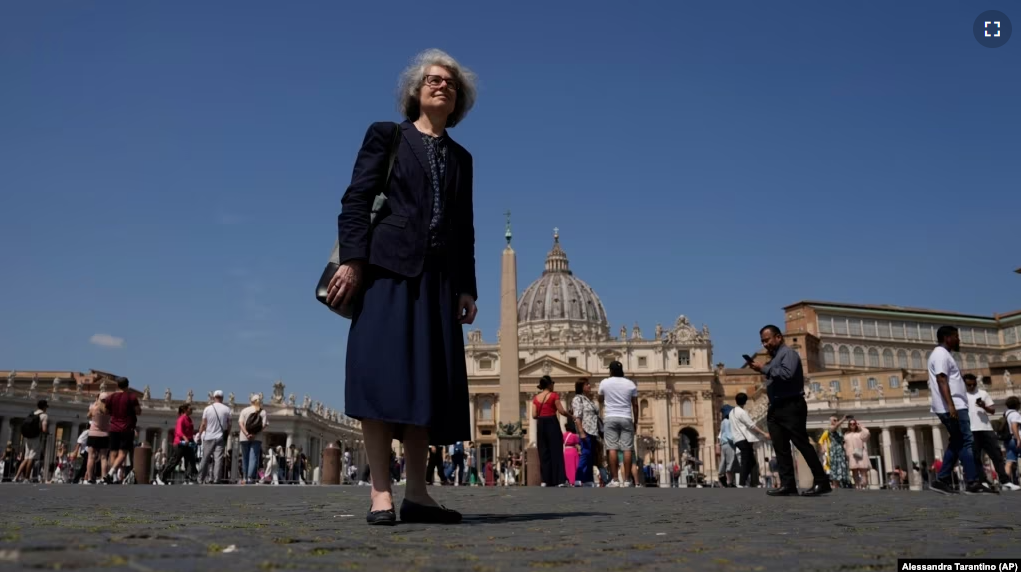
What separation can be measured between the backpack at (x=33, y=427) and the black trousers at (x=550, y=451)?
8670 millimetres

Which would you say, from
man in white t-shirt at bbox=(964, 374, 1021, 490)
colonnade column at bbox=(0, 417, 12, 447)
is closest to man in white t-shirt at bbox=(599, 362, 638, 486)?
man in white t-shirt at bbox=(964, 374, 1021, 490)

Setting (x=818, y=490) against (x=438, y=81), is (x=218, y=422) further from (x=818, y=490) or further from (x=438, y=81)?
(x=438, y=81)

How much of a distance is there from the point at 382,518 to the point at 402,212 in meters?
1.41

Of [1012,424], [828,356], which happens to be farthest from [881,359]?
[1012,424]

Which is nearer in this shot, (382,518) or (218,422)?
(382,518)

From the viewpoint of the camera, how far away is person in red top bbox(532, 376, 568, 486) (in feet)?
44.3

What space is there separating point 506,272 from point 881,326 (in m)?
78.6

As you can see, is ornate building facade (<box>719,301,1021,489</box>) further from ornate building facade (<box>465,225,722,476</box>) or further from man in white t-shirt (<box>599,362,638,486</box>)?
man in white t-shirt (<box>599,362,638,486</box>)

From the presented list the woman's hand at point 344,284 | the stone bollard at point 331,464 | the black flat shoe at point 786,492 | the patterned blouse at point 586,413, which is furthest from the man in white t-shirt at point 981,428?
the stone bollard at point 331,464

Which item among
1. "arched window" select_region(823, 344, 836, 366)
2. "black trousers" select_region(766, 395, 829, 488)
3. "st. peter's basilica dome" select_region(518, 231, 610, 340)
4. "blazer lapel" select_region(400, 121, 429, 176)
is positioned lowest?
"black trousers" select_region(766, 395, 829, 488)

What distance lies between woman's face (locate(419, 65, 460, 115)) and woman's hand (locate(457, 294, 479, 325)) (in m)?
0.97

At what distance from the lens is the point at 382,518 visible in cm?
357

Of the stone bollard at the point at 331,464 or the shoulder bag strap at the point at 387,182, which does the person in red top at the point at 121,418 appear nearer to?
the stone bollard at the point at 331,464

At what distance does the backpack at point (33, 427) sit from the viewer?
48.0 ft
